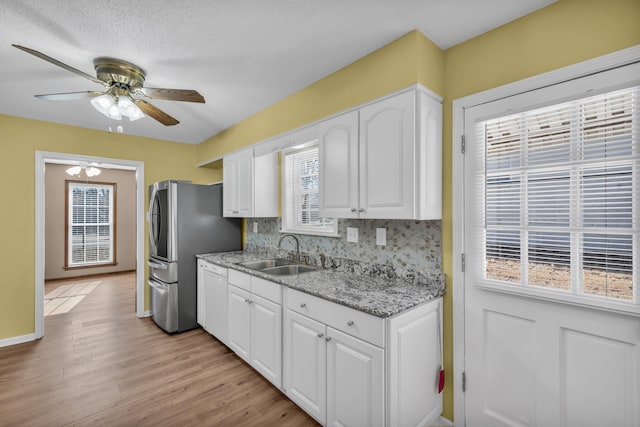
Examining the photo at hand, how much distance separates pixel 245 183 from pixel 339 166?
1.53 metres

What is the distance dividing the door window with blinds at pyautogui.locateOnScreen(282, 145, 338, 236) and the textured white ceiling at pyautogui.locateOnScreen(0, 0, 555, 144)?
2.25ft

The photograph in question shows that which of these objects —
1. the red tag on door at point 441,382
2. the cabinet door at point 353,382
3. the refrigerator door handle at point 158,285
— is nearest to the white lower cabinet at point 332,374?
the cabinet door at point 353,382

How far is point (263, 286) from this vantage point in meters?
2.36

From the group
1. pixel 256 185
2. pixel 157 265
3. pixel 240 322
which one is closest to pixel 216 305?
pixel 240 322

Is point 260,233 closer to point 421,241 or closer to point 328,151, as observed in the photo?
point 328,151

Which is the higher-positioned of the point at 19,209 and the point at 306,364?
the point at 19,209

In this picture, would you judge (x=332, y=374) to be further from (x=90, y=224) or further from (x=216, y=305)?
(x=90, y=224)

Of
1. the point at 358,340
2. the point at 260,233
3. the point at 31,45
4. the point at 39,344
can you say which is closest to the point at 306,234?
the point at 260,233

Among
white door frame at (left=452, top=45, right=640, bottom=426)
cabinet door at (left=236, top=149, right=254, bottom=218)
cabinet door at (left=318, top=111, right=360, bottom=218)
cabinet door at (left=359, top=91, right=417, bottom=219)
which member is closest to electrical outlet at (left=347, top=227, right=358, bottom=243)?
cabinet door at (left=318, top=111, right=360, bottom=218)

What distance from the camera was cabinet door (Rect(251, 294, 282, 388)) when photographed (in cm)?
220

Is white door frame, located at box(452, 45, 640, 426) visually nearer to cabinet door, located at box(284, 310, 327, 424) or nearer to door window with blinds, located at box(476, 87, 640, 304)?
door window with blinds, located at box(476, 87, 640, 304)

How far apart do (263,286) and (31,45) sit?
2.19m

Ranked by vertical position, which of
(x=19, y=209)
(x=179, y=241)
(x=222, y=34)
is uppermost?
(x=222, y=34)

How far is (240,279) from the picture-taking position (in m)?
2.69
